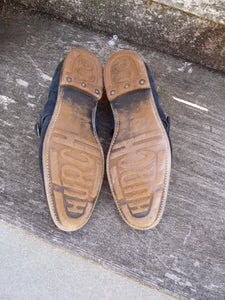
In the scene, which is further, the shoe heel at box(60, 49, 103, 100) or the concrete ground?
the concrete ground

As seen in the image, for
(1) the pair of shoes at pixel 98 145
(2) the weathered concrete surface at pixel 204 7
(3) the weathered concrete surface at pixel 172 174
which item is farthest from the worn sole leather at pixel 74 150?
(2) the weathered concrete surface at pixel 204 7

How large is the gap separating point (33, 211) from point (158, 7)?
1.00 m

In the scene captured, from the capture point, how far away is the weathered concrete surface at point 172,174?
3.46 ft

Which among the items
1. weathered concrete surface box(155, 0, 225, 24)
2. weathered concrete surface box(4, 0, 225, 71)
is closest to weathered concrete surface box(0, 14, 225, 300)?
weathered concrete surface box(4, 0, 225, 71)

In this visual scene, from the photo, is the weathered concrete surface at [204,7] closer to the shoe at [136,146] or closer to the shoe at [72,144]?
the shoe at [136,146]

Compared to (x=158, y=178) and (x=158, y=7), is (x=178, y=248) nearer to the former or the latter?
(x=158, y=178)

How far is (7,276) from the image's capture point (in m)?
1.32

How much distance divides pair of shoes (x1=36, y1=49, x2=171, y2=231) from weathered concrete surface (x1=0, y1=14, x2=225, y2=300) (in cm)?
13

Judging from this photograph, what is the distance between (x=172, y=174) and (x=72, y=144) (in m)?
0.45

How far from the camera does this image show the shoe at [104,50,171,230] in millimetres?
949

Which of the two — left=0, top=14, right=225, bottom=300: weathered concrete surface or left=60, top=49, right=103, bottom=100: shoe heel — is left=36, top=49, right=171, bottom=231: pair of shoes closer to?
left=60, top=49, right=103, bottom=100: shoe heel

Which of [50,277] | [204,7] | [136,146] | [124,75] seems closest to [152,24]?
[204,7]

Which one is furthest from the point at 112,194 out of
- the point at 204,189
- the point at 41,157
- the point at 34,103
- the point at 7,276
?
the point at 7,276

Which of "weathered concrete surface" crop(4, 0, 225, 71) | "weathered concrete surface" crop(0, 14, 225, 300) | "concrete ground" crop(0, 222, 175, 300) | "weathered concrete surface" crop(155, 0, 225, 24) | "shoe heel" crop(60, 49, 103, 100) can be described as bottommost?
"concrete ground" crop(0, 222, 175, 300)
